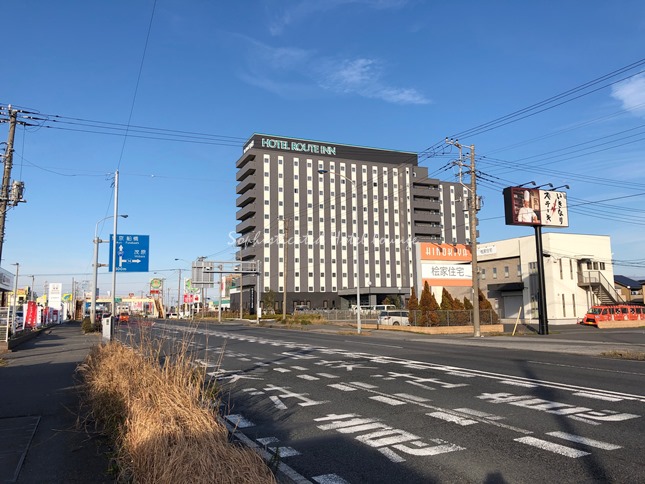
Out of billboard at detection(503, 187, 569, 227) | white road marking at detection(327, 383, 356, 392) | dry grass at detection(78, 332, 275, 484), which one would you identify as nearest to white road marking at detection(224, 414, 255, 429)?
dry grass at detection(78, 332, 275, 484)

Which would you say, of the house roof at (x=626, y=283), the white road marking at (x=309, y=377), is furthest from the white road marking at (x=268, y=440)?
the house roof at (x=626, y=283)

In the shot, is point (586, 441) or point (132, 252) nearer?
point (586, 441)

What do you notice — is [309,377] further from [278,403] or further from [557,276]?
[557,276]

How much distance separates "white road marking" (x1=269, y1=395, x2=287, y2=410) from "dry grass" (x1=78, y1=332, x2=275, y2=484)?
1913mm

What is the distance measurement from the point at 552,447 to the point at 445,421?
1.71 m

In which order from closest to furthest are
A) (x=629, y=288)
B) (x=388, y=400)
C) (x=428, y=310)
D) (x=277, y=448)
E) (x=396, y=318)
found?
1. (x=277, y=448)
2. (x=388, y=400)
3. (x=428, y=310)
4. (x=396, y=318)
5. (x=629, y=288)

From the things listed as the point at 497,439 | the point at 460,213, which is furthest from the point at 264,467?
the point at 460,213

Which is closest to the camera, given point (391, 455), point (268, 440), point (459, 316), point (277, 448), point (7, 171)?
point (277, 448)

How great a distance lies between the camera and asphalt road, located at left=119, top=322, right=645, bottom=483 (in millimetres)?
5223

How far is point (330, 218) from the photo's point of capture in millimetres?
95438

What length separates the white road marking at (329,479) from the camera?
16.1ft

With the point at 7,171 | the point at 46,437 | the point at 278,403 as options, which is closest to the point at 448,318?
the point at 7,171

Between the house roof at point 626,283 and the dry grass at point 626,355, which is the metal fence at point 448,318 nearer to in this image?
the dry grass at point 626,355

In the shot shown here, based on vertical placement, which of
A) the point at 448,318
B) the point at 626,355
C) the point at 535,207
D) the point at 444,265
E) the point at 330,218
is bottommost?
the point at 626,355
